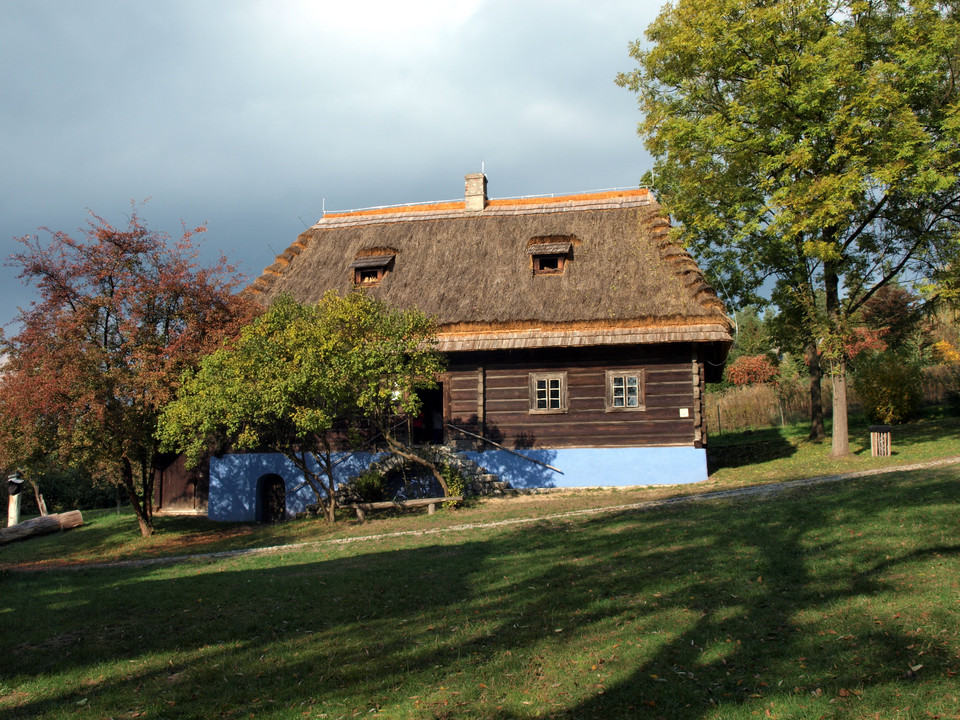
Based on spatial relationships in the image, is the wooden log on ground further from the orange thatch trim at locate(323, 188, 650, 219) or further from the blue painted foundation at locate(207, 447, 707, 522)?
the orange thatch trim at locate(323, 188, 650, 219)

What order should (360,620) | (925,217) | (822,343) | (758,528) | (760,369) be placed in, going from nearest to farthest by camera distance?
1. (360,620)
2. (758,528)
3. (822,343)
4. (925,217)
5. (760,369)

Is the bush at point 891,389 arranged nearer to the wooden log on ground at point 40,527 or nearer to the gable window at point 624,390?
the gable window at point 624,390

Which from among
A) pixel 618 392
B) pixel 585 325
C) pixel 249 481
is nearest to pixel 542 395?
pixel 618 392

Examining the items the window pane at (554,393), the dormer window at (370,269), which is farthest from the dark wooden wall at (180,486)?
the window pane at (554,393)

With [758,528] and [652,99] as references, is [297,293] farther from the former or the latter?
[758,528]

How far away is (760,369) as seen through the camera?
121ft

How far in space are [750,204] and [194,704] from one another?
18173mm

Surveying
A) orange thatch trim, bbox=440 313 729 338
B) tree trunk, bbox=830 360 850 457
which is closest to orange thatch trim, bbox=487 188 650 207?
orange thatch trim, bbox=440 313 729 338

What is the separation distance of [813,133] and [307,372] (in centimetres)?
1307

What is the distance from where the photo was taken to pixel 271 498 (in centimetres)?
2200

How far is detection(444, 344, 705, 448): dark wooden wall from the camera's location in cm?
1984

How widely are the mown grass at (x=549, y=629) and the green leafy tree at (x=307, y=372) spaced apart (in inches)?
162

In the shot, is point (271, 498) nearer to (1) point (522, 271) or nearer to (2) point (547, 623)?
(1) point (522, 271)

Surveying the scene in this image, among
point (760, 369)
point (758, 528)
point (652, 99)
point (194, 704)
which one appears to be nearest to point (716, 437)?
point (760, 369)
